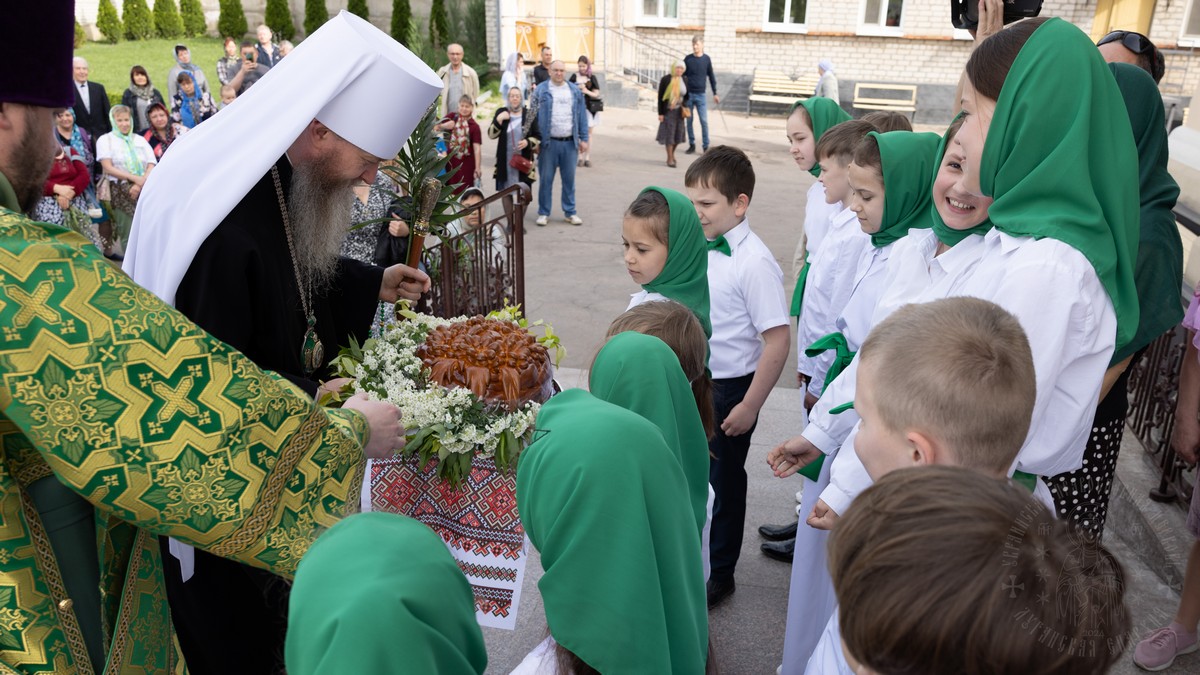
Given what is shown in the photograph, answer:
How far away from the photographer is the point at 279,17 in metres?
29.2

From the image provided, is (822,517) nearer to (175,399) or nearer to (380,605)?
(380,605)

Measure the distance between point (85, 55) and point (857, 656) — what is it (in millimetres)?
30671

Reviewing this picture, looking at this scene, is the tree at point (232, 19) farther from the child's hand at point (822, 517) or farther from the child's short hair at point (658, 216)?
the child's hand at point (822, 517)

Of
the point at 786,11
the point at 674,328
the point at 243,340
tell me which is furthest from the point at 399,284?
A: the point at 786,11

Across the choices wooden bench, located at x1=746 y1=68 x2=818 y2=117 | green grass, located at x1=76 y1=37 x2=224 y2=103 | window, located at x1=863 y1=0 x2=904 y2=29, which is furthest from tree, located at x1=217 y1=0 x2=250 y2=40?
window, located at x1=863 y1=0 x2=904 y2=29

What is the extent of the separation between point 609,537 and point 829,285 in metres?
2.50

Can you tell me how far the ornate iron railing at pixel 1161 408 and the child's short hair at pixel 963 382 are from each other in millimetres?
2914

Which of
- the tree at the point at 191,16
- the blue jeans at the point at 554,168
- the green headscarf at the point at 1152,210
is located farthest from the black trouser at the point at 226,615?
the tree at the point at 191,16

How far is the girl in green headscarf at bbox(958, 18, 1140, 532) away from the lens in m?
2.01

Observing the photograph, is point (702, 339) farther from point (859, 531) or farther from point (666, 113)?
point (666, 113)

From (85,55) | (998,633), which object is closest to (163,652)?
(998,633)

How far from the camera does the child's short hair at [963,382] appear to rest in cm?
165

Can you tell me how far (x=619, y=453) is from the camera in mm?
1679

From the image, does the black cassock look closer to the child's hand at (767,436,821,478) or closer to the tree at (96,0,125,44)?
the child's hand at (767,436,821,478)
